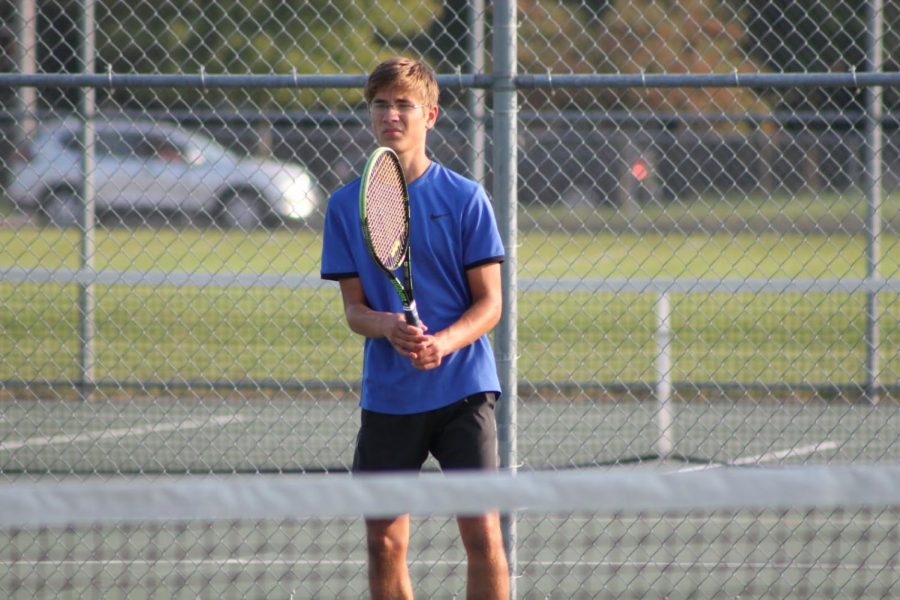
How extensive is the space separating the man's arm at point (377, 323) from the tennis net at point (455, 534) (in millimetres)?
457

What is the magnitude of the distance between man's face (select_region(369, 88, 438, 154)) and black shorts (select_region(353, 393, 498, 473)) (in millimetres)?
681

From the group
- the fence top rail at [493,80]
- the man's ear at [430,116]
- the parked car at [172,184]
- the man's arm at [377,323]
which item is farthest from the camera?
the parked car at [172,184]

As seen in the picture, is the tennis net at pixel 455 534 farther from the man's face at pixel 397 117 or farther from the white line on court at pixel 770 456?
the man's face at pixel 397 117

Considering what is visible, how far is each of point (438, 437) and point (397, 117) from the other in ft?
2.71

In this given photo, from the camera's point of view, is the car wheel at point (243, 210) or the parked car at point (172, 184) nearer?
the parked car at point (172, 184)

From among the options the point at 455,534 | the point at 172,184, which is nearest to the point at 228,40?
the point at 172,184

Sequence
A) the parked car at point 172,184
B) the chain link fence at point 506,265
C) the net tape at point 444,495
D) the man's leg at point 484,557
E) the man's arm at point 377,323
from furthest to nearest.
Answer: the parked car at point 172,184
the chain link fence at point 506,265
the man's leg at point 484,557
the man's arm at point 377,323
the net tape at point 444,495

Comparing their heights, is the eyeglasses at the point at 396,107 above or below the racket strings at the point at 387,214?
above

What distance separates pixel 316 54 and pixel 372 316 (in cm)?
1140

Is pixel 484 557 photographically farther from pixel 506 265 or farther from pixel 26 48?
pixel 26 48

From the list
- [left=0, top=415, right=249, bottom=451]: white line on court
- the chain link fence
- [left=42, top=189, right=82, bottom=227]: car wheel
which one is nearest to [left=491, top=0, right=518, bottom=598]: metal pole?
the chain link fence

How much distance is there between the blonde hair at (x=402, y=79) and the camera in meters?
3.16

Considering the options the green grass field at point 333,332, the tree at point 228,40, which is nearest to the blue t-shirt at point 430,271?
the green grass field at point 333,332

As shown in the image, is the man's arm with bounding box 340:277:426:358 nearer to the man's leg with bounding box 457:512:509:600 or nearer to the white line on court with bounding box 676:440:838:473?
the man's leg with bounding box 457:512:509:600
